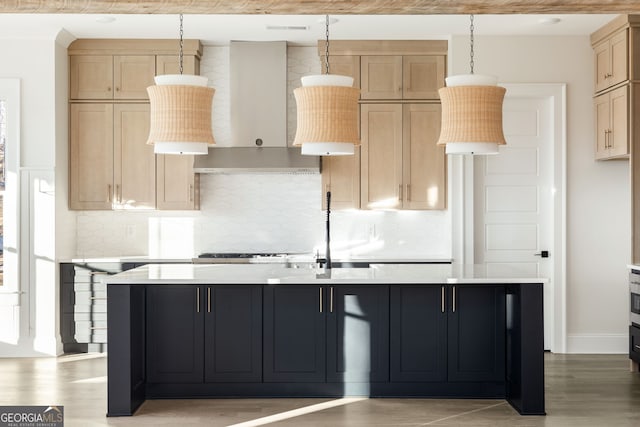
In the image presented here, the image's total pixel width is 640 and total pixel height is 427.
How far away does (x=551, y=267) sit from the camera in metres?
6.80

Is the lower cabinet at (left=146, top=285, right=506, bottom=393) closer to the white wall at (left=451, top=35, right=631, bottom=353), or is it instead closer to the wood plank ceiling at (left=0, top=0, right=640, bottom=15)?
the wood plank ceiling at (left=0, top=0, right=640, bottom=15)

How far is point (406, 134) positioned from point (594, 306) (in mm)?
2297

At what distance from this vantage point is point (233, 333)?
487 cm

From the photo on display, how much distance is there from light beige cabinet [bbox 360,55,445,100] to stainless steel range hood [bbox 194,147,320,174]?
2.76ft

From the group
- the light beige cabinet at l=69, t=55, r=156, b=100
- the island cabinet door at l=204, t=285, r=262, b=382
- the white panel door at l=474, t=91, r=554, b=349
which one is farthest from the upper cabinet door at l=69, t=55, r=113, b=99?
the white panel door at l=474, t=91, r=554, b=349

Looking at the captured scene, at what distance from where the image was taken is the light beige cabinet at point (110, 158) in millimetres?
6867

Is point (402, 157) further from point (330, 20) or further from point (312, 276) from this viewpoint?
point (312, 276)

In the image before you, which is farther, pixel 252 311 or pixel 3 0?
pixel 252 311

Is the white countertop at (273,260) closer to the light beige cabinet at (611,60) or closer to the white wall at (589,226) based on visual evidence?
the white wall at (589,226)

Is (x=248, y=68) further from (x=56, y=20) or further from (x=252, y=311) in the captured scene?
(x=252, y=311)

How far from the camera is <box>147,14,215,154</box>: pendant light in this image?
4.31 m

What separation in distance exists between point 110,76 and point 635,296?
4890mm

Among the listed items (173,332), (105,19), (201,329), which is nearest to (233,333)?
(201,329)

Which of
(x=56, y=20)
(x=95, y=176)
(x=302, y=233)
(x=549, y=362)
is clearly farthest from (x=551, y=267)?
(x=56, y=20)
